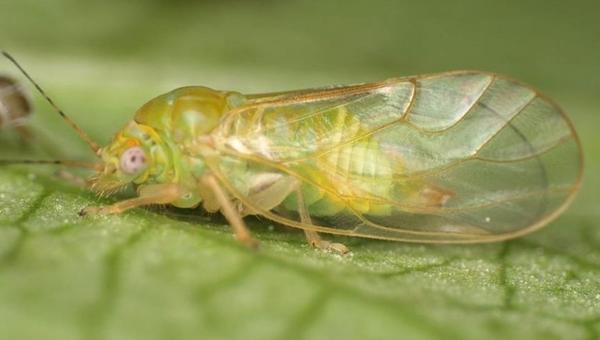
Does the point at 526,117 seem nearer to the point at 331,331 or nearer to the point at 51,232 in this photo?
the point at 331,331

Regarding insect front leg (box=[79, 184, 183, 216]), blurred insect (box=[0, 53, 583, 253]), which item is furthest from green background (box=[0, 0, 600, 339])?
blurred insect (box=[0, 53, 583, 253])

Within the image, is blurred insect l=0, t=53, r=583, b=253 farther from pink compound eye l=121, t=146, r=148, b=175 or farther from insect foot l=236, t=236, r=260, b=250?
insect foot l=236, t=236, r=260, b=250

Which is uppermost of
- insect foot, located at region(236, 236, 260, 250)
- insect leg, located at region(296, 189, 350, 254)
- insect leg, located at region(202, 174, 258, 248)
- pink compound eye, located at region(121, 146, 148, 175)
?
pink compound eye, located at region(121, 146, 148, 175)

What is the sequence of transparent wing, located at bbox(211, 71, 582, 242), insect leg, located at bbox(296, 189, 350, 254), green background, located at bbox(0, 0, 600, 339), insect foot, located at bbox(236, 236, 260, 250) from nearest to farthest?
1. green background, located at bbox(0, 0, 600, 339)
2. insect foot, located at bbox(236, 236, 260, 250)
3. insect leg, located at bbox(296, 189, 350, 254)
4. transparent wing, located at bbox(211, 71, 582, 242)

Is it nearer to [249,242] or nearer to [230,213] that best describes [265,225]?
[230,213]

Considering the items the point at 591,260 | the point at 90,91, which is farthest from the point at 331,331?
the point at 90,91

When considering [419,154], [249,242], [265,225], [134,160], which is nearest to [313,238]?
[265,225]
